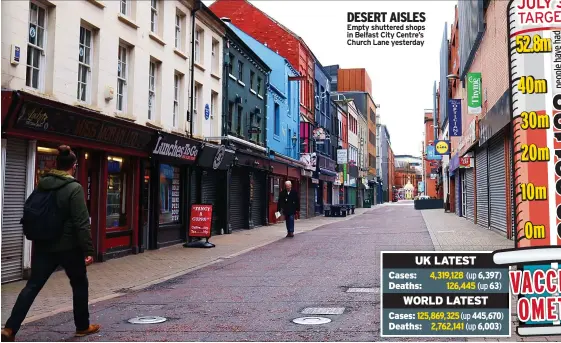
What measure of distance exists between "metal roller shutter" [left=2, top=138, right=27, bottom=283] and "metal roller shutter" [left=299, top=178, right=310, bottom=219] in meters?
23.2

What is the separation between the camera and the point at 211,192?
747 inches

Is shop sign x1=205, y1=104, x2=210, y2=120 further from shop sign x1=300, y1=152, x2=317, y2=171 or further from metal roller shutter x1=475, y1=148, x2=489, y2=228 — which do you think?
shop sign x1=300, y1=152, x2=317, y2=171

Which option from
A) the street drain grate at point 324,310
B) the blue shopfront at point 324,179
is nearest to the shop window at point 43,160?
the street drain grate at point 324,310

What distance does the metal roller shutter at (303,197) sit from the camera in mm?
32213

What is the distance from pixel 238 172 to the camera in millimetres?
21656

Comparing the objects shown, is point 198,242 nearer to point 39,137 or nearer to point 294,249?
point 294,249

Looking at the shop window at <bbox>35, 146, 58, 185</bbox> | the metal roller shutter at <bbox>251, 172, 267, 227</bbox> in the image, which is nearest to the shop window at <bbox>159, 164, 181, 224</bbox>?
the shop window at <bbox>35, 146, 58, 185</bbox>

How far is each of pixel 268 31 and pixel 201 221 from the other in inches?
729

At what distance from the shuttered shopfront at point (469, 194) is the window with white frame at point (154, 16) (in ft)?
51.3

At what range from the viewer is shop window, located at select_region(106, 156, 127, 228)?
12633 millimetres

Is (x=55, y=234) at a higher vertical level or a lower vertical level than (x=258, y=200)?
lower

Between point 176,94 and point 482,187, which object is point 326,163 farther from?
point 176,94

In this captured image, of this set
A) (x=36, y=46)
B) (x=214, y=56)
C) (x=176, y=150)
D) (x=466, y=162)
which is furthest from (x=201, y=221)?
(x=466, y=162)

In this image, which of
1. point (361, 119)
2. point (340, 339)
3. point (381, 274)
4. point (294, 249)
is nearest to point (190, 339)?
point (340, 339)
